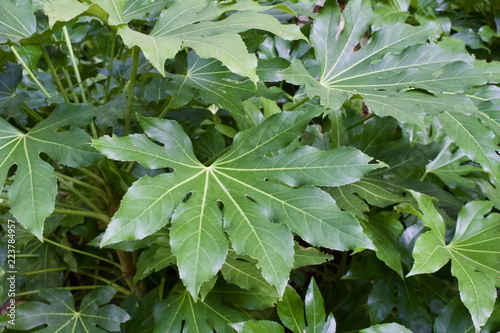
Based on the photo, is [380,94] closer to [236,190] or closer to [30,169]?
[236,190]

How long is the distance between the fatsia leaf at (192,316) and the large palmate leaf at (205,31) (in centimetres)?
53

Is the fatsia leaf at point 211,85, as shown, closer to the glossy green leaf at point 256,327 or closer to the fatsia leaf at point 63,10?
the fatsia leaf at point 63,10

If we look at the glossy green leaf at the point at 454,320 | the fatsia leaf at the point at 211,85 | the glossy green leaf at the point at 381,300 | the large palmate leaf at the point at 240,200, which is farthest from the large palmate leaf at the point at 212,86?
the glossy green leaf at the point at 454,320

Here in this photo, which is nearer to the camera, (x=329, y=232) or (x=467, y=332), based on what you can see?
(x=329, y=232)

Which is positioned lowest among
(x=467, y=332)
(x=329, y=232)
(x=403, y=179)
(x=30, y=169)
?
(x=467, y=332)

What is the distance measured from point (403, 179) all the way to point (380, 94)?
307mm

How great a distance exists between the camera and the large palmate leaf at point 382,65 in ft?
2.63

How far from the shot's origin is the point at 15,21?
816 millimetres

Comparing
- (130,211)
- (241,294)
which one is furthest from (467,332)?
(130,211)

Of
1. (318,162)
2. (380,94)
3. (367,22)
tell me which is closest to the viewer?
(318,162)

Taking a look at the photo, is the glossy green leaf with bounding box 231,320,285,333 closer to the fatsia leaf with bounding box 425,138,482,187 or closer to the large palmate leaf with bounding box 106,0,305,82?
the large palmate leaf with bounding box 106,0,305,82

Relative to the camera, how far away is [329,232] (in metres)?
0.63

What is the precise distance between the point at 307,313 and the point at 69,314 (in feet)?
1.92

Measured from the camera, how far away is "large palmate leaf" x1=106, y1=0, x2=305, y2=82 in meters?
0.59
